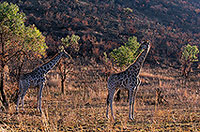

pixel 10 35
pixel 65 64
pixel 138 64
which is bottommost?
pixel 65 64

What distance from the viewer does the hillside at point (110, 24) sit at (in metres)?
40.8

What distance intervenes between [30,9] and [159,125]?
48.3 meters

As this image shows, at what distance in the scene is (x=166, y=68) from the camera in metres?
37.0

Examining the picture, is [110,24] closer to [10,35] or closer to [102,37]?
[102,37]

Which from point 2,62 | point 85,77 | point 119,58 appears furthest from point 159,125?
point 85,77

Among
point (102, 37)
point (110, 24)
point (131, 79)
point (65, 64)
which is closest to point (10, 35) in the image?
point (131, 79)

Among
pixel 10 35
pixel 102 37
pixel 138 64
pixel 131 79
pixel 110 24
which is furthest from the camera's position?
pixel 110 24

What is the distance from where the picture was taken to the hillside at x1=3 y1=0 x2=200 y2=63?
40797 mm

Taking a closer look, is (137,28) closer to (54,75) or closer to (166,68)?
(166,68)

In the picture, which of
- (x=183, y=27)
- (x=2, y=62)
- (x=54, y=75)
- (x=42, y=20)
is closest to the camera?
(x=2, y=62)

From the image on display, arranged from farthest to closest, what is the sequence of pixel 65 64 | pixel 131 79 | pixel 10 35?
pixel 65 64 < pixel 10 35 < pixel 131 79

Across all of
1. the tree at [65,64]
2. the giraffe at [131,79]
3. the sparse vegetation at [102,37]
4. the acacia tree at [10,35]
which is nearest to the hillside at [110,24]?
the sparse vegetation at [102,37]

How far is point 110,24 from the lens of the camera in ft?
159

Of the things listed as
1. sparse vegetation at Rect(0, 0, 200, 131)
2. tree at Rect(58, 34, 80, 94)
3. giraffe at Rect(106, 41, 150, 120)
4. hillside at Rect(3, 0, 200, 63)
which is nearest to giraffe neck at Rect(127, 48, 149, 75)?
giraffe at Rect(106, 41, 150, 120)
